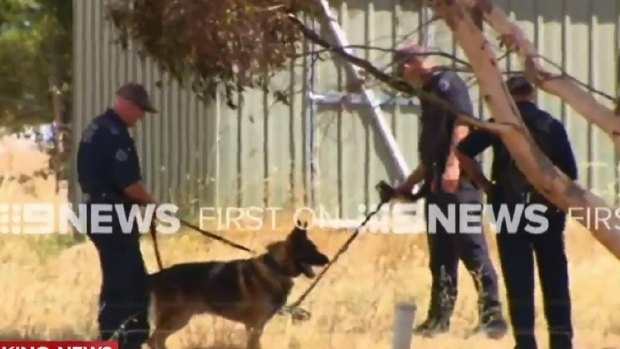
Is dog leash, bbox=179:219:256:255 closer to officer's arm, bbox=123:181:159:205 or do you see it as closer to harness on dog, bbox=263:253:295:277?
harness on dog, bbox=263:253:295:277

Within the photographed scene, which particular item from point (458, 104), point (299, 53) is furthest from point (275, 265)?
point (458, 104)

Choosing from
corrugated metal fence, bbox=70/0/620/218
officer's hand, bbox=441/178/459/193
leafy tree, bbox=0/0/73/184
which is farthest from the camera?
leafy tree, bbox=0/0/73/184

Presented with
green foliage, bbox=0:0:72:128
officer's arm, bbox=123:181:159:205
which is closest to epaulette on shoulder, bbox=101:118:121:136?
officer's arm, bbox=123:181:159:205

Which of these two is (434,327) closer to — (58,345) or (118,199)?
(118,199)

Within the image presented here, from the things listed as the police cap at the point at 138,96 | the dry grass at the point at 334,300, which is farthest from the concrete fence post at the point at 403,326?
the police cap at the point at 138,96

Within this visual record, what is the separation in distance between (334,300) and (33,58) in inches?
185

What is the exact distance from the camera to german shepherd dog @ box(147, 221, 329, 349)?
7953 millimetres

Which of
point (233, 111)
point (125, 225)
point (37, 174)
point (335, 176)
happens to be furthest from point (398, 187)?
point (37, 174)

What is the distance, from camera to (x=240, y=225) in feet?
27.0

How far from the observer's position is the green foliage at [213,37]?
7.18 meters

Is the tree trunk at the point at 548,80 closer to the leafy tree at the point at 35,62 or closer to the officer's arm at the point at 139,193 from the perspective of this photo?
the officer's arm at the point at 139,193

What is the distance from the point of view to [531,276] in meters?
7.71

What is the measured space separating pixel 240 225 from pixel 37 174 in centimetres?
149

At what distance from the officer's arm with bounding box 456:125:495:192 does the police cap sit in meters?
1.57
